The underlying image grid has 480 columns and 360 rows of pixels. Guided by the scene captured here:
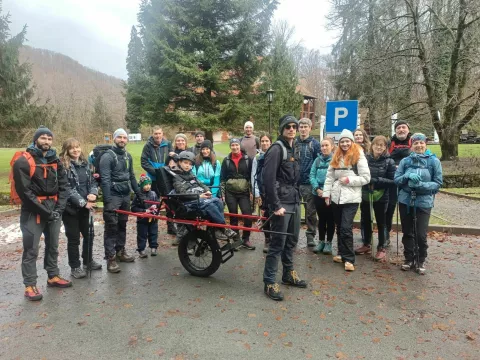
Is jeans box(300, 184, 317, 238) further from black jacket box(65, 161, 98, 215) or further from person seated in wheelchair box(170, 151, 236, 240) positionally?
black jacket box(65, 161, 98, 215)

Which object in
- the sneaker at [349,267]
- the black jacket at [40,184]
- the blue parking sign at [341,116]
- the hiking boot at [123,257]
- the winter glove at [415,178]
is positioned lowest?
the hiking boot at [123,257]

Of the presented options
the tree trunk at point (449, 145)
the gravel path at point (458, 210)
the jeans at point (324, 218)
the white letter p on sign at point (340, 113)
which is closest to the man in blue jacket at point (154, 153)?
the jeans at point (324, 218)

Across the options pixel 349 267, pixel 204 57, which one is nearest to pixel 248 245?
pixel 349 267

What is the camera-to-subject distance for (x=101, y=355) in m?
3.03

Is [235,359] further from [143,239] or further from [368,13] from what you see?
[368,13]

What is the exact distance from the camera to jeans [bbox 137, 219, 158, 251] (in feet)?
18.4

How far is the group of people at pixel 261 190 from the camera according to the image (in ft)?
13.6

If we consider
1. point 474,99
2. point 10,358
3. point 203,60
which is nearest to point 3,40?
point 203,60

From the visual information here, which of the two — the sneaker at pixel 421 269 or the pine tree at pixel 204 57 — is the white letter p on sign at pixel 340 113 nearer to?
the sneaker at pixel 421 269

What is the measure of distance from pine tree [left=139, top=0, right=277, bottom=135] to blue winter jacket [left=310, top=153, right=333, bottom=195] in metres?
10.1

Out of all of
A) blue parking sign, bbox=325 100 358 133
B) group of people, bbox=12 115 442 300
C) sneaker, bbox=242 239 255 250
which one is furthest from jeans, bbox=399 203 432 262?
sneaker, bbox=242 239 255 250

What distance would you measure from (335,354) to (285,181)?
1951 millimetres

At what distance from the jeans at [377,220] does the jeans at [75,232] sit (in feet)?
14.2

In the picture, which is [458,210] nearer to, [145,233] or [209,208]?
[209,208]
